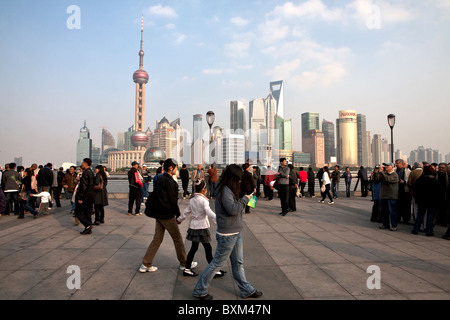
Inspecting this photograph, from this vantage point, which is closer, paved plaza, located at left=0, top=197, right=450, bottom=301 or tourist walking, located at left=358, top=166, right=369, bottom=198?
paved plaza, located at left=0, top=197, right=450, bottom=301

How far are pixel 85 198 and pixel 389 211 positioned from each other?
847 cm

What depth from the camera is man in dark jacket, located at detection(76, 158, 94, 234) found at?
24.5 feet

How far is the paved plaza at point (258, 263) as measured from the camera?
3891 mm

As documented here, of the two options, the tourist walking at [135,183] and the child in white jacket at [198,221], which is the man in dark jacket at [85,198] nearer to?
the tourist walking at [135,183]

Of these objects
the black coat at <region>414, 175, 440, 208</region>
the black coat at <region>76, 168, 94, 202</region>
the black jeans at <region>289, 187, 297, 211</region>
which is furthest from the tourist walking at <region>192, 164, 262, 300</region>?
the black jeans at <region>289, 187, 297, 211</region>

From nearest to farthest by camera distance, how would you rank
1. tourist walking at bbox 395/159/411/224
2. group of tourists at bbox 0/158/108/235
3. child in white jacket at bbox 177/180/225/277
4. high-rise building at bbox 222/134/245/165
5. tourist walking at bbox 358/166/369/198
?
child in white jacket at bbox 177/180/225/277
group of tourists at bbox 0/158/108/235
tourist walking at bbox 395/159/411/224
tourist walking at bbox 358/166/369/198
high-rise building at bbox 222/134/245/165

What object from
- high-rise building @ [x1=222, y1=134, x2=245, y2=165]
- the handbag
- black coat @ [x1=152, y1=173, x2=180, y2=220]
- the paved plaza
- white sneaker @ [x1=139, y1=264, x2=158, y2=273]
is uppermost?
high-rise building @ [x1=222, y1=134, x2=245, y2=165]

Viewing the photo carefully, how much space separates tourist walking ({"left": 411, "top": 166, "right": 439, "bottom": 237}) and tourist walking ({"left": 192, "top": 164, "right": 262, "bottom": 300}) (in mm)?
5770

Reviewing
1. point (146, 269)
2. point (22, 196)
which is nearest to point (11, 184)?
point (22, 196)

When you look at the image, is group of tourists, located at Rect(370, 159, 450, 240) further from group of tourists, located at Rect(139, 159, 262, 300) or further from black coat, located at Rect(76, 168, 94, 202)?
black coat, located at Rect(76, 168, 94, 202)

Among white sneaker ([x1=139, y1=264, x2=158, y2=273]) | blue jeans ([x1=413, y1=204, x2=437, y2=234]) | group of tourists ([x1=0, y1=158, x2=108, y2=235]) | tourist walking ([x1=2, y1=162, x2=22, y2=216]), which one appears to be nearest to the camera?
white sneaker ([x1=139, y1=264, x2=158, y2=273])

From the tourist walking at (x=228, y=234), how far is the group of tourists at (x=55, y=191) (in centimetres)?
507
